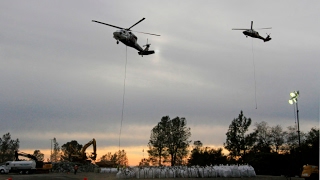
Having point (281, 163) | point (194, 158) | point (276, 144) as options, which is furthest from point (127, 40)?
point (276, 144)

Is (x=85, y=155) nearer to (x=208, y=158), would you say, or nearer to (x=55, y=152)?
(x=208, y=158)

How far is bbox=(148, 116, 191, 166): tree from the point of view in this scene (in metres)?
90.3

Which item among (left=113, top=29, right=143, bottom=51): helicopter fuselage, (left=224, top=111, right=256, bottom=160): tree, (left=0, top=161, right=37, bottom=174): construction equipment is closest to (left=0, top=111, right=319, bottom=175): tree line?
(left=224, top=111, right=256, bottom=160): tree

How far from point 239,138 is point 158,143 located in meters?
20.6

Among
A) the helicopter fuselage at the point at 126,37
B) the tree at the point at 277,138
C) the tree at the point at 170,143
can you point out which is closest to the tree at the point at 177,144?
the tree at the point at 170,143

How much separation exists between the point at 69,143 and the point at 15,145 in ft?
68.3

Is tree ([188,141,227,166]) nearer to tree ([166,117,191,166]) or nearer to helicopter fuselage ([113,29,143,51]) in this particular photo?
tree ([166,117,191,166])

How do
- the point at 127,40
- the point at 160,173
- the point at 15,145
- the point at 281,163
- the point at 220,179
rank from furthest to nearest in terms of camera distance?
1. the point at 15,145
2. the point at 281,163
3. the point at 160,173
4. the point at 220,179
5. the point at 127,40

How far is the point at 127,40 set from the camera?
33.2 metres

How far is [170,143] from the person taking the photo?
90562 millimetres

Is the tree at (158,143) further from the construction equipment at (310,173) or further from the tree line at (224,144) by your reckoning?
the construction equipment at (310,173)

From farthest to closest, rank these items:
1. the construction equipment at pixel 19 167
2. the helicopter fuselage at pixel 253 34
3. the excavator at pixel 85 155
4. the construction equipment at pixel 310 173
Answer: the excavator at pixel 85 155, the construction equipment at pixel 19 167, the helicopter fuselage at pixel 253 34, the construction equipment at pixel 310 173

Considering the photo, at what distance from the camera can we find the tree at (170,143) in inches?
3556

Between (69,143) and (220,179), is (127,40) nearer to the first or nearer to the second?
(220,179)
